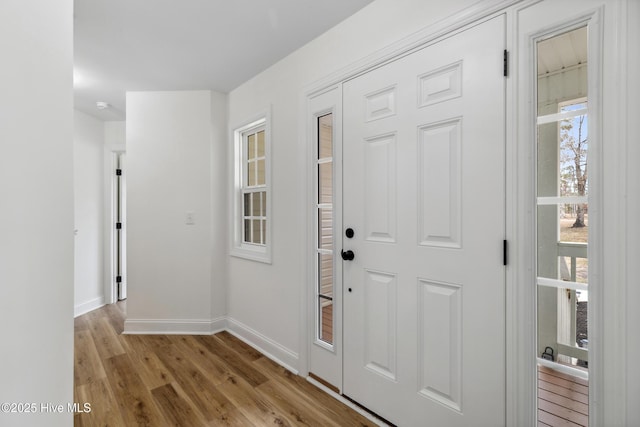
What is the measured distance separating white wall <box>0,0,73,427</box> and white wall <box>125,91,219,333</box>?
2.09 m

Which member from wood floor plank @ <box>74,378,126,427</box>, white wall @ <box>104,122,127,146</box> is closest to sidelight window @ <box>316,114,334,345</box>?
wood floor plank @ <box>74,378,126,427</box>

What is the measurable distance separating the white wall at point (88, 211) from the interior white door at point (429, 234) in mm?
3552

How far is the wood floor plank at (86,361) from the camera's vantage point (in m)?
2.29

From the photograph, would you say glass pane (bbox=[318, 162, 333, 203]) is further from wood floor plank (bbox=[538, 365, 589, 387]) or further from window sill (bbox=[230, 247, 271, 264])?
wood floor plank (bbox=[538, 365, 589, 387])

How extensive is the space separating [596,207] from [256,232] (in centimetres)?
255

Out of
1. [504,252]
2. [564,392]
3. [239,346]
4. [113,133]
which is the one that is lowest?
[239,346]

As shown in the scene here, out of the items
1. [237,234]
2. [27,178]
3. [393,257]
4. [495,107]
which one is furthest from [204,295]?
[495,107]

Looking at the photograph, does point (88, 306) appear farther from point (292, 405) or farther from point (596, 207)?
point (596, 207)

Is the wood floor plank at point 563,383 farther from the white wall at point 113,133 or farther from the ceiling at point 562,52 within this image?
the white wall at point 113,133

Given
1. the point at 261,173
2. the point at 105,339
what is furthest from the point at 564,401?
the point at 105,339

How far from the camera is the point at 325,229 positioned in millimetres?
2213

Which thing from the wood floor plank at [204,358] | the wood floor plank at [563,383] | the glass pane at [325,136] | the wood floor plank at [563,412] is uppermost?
the glass pane at [325,136]

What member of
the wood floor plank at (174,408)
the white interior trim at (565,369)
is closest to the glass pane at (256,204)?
the wood floor plank at (174,408)

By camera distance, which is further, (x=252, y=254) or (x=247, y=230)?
(x=247, y=230)
